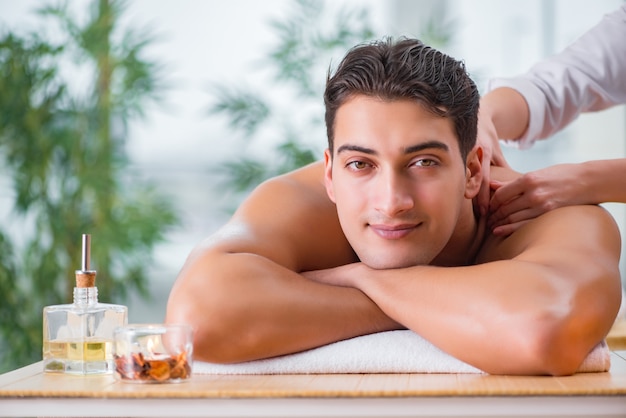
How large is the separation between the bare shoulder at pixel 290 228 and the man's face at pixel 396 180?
0.13m

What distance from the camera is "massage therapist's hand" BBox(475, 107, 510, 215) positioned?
1.76m

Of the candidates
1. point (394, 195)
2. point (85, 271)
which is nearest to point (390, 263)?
point (394, 195)

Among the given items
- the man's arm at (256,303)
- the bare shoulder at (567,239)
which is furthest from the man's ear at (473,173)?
the man's arm at (256,303)

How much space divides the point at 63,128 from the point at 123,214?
18.2 inches

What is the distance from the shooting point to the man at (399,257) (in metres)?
1.25

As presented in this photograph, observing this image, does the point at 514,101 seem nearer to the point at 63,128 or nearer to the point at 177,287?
the point at 177,287

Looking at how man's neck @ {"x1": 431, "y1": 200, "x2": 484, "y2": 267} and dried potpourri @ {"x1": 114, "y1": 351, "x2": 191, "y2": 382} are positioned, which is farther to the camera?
man's neck @ {"x1": 431, "y1": 200, "x2": 484, "y2": 267}

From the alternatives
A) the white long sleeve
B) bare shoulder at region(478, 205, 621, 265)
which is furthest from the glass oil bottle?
the white long sleeve

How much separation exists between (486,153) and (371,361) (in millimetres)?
667

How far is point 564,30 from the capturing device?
15.1ft

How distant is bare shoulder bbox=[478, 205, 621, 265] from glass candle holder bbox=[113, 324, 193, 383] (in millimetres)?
553

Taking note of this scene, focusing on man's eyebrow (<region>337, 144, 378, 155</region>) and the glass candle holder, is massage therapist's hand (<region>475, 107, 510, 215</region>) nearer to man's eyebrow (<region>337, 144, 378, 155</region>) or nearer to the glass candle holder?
man's eyebrow (<region>337, 144, 378, 155</region>)

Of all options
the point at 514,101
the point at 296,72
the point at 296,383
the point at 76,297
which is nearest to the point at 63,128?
the point at 296,72

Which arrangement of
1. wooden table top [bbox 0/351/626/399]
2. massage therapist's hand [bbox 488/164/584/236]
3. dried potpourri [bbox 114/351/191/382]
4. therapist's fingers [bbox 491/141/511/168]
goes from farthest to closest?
1. therapist's fingers [bbox 491/141/511/168]
2. massage therapist's hand [bbox 488/164/584/236]
3. dried potpourri [bbox 114/351/191/382]
4. wooden table top [bbox 0/351/626/399]
